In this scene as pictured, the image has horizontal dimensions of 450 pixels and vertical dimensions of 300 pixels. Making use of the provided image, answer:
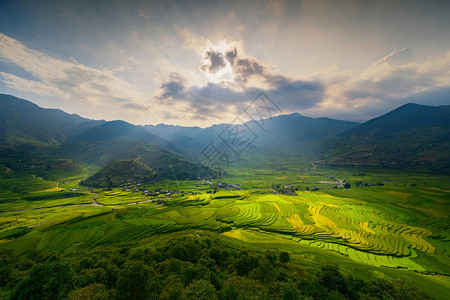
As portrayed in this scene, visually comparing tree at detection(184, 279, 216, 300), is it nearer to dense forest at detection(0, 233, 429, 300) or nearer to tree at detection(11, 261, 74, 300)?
dense forest at detection(0, 233, 429, 300)

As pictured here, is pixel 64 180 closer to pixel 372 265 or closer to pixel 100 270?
pixel 100 270

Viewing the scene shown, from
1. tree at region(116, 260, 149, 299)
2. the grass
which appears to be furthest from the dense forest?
the grass

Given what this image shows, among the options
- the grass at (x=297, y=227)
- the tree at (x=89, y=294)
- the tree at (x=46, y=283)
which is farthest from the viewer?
the grass at (x=297, y=227)

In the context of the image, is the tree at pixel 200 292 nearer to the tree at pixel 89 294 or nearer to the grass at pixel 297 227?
the tree at pixel 89 294

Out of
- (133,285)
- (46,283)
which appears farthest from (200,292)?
(46,283)

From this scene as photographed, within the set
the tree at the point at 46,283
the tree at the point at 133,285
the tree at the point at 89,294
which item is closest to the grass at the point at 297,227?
the tree at the point at 46,283

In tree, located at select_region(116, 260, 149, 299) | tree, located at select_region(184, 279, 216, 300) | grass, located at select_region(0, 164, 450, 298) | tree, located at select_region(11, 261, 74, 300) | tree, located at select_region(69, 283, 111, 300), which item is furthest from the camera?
grass, located at select_region(0, 164, 450, 298)

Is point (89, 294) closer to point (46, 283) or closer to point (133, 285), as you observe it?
point (133, 285)

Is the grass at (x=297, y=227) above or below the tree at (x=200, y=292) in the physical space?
below
